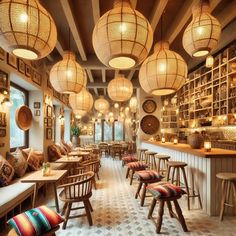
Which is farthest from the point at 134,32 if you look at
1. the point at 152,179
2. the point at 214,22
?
the point at 152,179

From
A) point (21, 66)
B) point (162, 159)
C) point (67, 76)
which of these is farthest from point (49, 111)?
point (67, 76)

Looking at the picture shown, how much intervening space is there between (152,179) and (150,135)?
564cm

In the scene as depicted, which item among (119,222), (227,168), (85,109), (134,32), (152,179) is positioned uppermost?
(134,32)

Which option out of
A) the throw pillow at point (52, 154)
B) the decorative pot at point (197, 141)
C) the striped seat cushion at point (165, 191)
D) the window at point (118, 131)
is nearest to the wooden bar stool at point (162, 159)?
the decorative pot at point (197, 141)

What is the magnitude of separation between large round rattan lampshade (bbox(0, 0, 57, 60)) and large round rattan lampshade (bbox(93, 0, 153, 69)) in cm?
46

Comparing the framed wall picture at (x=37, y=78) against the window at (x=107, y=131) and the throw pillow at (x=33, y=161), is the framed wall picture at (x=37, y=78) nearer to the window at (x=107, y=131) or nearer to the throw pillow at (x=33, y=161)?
the throw pillow at (x=33, y=161)

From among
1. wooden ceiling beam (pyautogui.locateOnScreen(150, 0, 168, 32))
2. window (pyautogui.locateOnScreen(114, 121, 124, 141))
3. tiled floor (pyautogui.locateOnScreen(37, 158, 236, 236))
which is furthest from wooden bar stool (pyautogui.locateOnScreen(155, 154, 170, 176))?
window (pyautogui.locateOnScreen(114, 121, 124, 141))

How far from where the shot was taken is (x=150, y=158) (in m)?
7.22

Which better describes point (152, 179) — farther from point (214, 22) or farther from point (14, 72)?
point (14, 72)

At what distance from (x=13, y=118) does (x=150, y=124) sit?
573 centimetres

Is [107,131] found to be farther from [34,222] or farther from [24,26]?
[24,26]

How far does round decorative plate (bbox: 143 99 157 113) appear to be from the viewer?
938 centimetres

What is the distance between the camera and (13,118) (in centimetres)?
545

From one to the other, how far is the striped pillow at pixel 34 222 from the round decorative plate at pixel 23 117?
3.42m
